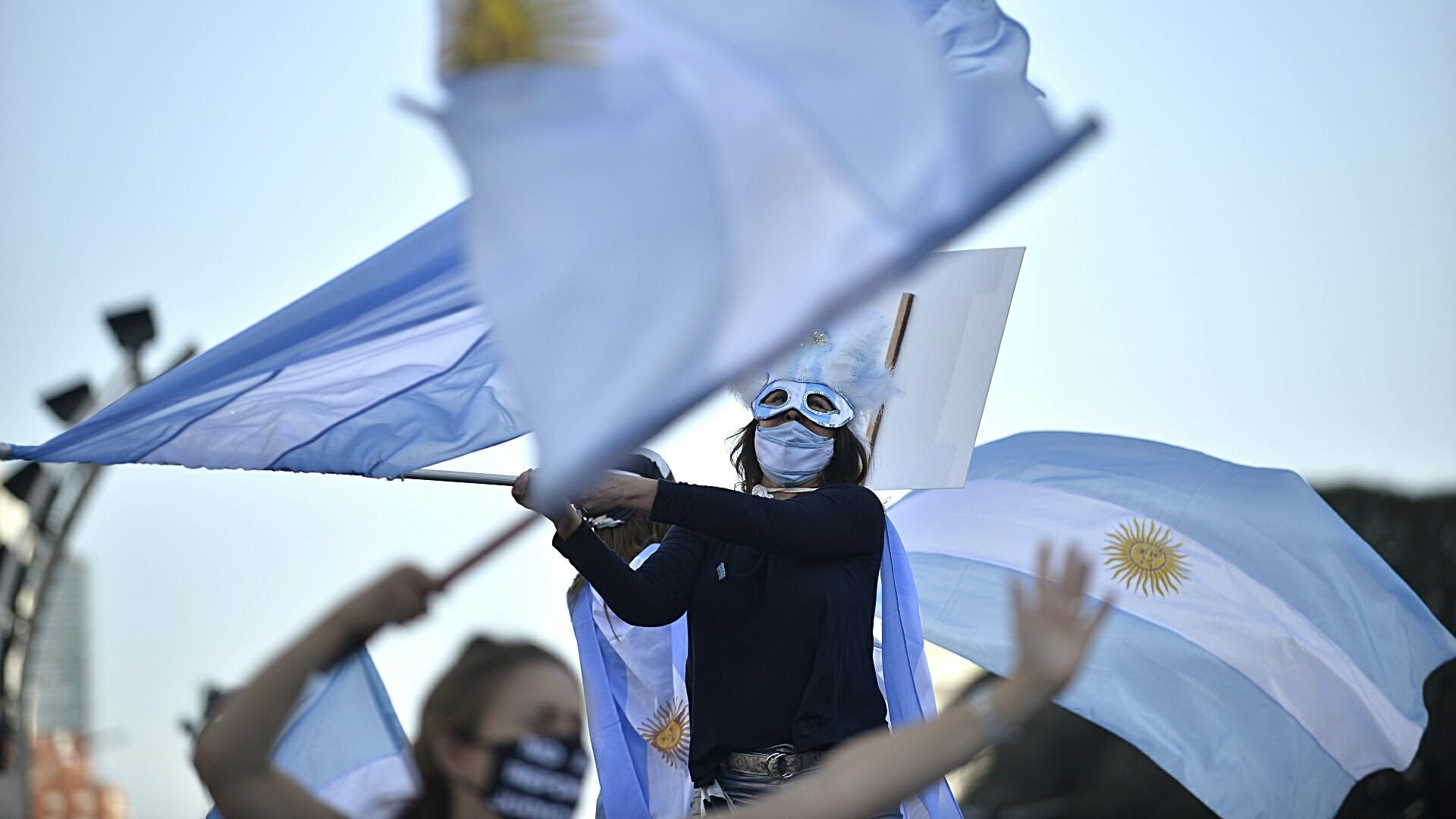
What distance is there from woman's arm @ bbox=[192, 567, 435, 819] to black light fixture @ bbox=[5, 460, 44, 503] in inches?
407

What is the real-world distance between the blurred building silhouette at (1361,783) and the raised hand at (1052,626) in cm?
1102

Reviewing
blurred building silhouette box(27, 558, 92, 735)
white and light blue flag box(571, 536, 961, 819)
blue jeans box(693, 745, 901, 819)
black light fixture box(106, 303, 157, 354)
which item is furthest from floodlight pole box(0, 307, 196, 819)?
blurred building silhouette box(27, 558, 92, 735)

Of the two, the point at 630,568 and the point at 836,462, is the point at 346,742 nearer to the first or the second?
the point at 630,568

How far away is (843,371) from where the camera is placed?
4.13 meters

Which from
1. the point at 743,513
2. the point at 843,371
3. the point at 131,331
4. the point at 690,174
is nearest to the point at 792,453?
the point at 843,371

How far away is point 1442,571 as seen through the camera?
61.8 feet

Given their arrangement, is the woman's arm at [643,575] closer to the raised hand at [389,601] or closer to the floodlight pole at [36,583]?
the raised hand at [389,601]

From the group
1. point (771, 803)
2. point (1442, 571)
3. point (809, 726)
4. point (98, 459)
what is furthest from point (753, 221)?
point (1442, 571)

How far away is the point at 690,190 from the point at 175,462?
2.20 metres

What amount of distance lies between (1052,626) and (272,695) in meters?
0.94

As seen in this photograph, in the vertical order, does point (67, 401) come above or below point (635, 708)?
below

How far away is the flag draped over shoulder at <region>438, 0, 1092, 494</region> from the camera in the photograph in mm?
2162

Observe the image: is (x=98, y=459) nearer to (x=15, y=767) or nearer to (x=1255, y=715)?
(x=1255, y=715)

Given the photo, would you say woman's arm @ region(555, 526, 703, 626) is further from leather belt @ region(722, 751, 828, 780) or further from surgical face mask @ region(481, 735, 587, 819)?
surgical face mask @ region(481, 735, 587, 819)
